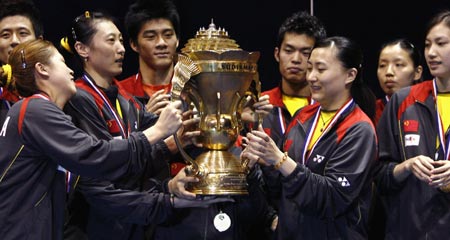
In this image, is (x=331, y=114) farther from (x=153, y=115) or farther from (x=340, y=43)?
(x=153, y=115)

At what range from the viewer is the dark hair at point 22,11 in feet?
11.3

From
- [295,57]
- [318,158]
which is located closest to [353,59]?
[318,158]

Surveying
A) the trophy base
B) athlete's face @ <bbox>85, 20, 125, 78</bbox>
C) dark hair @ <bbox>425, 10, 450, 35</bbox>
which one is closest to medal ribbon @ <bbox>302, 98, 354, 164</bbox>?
the trophy base

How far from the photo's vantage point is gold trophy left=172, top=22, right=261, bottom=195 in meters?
2.58

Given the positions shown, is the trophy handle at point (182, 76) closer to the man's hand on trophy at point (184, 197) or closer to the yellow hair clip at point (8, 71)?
the man's hand on trophy at point (184, 197)

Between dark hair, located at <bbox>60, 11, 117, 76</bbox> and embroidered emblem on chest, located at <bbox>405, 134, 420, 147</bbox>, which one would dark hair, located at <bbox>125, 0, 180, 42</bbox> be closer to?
dark hair, located at <bbox>60, 11, 117, 76</bbox>

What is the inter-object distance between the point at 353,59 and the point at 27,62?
130cm

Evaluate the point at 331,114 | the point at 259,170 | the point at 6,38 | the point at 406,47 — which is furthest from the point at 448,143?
the point at 6,38

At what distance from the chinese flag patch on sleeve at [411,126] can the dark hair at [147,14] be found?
134 centimetres

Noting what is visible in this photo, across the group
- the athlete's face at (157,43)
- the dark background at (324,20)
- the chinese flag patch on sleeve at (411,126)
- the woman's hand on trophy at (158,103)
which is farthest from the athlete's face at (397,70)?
the woman's hand on trophy at (158,103)

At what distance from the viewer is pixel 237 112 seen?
8.93ft

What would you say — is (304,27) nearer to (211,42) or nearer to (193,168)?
(211,42)

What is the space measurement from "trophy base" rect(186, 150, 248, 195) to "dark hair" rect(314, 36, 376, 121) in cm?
67

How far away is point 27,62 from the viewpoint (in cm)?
267
